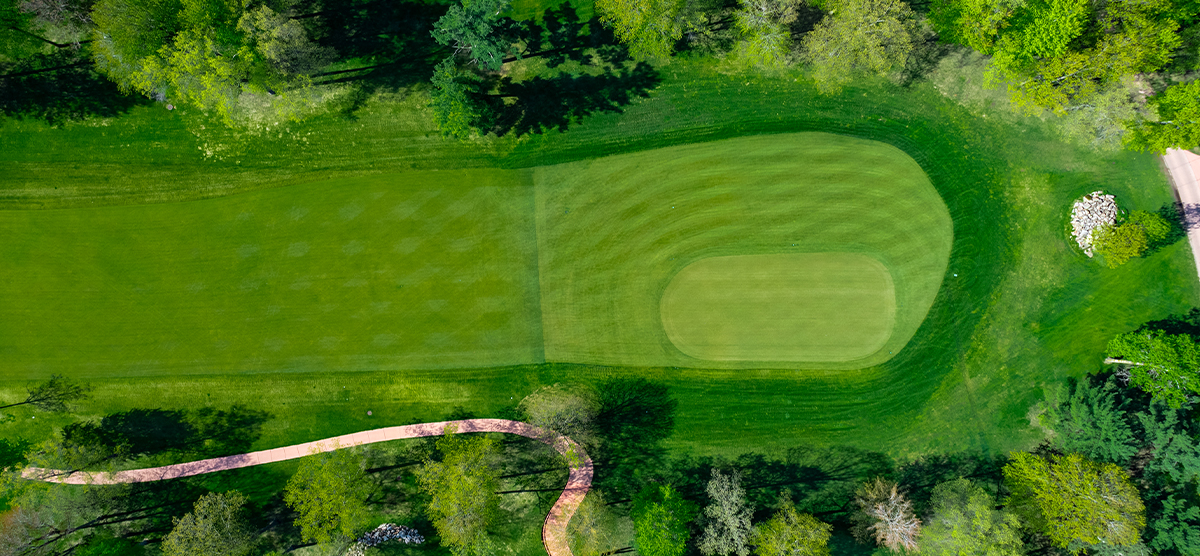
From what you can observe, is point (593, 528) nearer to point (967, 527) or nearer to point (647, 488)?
point (647, 488)

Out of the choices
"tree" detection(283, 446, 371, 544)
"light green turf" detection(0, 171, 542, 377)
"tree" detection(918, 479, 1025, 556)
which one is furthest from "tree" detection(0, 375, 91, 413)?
"tree" detection(918, 479, 1025, 556)

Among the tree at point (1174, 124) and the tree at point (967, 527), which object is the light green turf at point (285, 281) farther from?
the tree at point (1174, 124)

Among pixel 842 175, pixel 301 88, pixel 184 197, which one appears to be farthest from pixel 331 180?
pixel 842 175

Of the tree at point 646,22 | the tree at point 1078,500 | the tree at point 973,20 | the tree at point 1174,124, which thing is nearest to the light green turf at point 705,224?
the tree at point 646,22

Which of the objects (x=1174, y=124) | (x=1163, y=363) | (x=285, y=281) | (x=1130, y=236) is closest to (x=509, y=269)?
(x=285, y=281)

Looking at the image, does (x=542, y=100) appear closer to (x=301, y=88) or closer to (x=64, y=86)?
(x=301, y=88)

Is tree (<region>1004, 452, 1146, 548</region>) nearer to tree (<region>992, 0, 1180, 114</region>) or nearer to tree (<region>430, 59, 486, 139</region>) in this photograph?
tree (<region>992, 0, 1180, 114</region>)
